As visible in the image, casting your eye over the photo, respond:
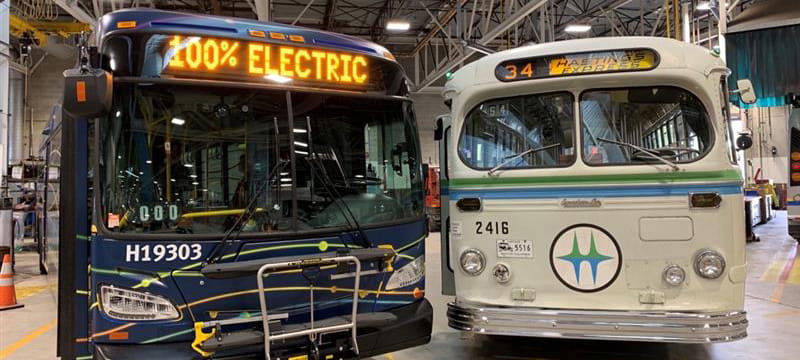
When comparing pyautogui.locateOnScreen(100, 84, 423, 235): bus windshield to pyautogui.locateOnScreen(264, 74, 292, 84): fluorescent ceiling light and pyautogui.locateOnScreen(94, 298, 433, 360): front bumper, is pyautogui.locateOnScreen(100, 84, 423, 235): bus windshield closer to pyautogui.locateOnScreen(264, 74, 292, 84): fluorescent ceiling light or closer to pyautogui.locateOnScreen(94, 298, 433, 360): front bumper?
pyautogui.locateOnScreen(264, 74, 292, 84): fluorescent ceiling light

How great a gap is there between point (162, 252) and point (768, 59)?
10.6 meters

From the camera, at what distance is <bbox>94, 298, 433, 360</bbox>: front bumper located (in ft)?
10.3

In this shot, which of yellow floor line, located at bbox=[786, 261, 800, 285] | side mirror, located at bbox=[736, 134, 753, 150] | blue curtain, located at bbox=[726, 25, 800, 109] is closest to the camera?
side mirror, located at bbox=[736, 134, 753, 150]

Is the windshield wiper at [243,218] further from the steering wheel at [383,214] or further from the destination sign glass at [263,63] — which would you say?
the steering wheel at [383,214]

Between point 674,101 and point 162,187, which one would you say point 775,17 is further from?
point 162,187

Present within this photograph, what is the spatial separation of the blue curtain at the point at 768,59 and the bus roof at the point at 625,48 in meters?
6.73

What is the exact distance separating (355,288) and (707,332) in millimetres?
2416

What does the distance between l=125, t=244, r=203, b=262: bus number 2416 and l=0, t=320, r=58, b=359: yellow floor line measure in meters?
3.38

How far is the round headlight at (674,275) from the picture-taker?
3.98 meters

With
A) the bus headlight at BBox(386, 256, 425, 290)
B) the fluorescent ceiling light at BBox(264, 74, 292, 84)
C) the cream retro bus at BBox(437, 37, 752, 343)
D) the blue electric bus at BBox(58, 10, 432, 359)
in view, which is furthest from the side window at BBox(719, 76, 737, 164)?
the fluorescent ceiling light at BBox(264, 74, 292, 84)

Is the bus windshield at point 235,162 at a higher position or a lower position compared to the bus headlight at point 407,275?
higher

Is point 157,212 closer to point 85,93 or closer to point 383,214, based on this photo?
point 85,93

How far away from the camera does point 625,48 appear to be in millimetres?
4141

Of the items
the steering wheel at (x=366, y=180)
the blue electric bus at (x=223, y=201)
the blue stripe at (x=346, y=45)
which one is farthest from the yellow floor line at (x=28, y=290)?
the blue stripe at (x=346, y=45)
